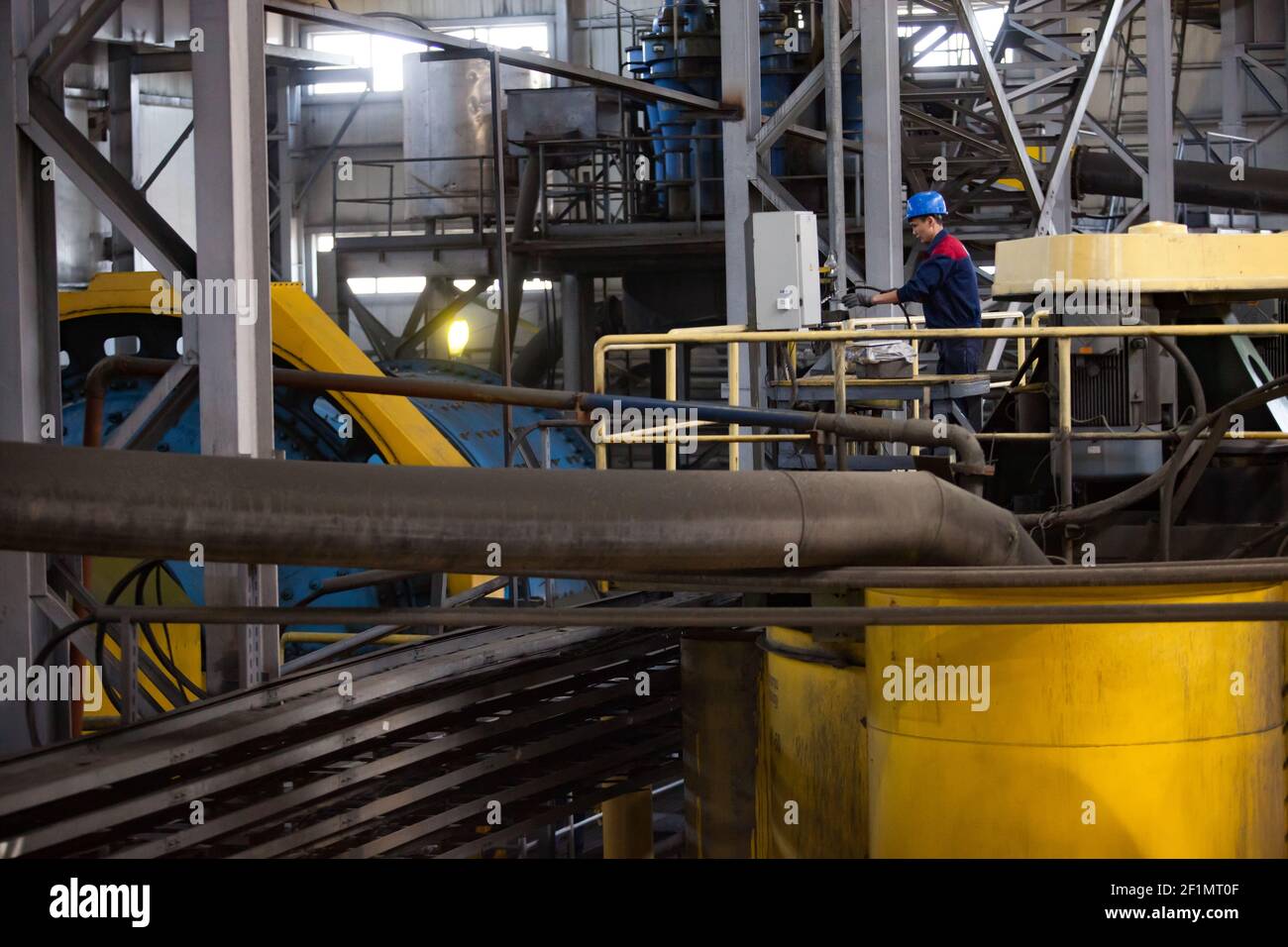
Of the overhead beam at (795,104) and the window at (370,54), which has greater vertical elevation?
the window at (370,54)

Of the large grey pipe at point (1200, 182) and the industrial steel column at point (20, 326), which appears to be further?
the large grey pipe at point (1200, 182)

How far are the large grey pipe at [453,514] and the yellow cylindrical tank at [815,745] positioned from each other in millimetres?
1294

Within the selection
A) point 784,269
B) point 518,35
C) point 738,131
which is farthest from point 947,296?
point 518,35

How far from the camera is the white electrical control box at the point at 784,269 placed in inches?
267

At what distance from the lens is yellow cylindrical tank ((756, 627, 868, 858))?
17.4ft

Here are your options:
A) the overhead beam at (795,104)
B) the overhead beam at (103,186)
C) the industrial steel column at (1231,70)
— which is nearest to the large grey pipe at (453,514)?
the overhead beam at (103,186)

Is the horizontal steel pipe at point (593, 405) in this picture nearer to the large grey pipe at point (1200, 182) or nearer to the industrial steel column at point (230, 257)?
the industrial steel column at point (230, 257)

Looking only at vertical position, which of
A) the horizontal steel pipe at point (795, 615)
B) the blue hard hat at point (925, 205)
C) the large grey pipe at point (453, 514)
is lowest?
the horizontal steel pipe at point (795, 615)

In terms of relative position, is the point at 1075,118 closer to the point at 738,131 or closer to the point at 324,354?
the point at 738,131

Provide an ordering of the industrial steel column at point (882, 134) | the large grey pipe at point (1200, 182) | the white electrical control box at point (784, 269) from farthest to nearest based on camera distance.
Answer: the large grey pipe at point (1200, 182) < the industrial steel column at point (882, 134) < the white electrical control box at point (784, 269)

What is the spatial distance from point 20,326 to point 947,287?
18.5 ft

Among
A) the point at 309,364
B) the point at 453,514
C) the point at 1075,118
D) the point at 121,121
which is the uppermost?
the point at 121,121

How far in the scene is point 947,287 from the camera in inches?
351

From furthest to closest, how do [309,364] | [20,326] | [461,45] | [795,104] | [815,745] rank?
[309,364]
[795,104]
[461,45]
[815,745]
[20,326]
